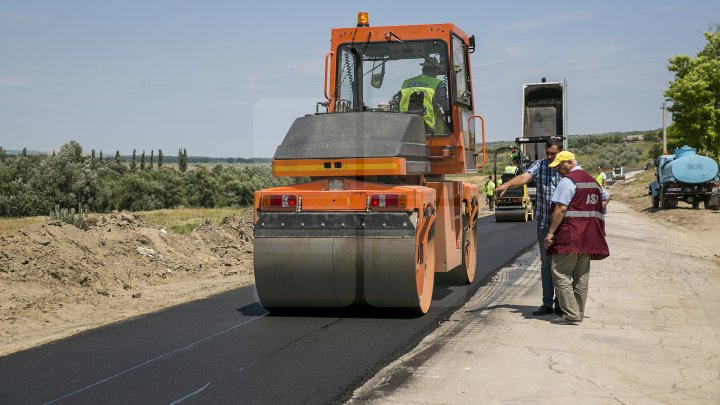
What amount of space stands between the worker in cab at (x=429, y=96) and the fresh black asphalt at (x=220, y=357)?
2.29 meters

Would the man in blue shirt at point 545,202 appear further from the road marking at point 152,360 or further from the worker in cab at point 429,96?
the road marking at point 152,360

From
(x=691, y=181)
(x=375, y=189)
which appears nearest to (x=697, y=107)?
(x=691, y=181)

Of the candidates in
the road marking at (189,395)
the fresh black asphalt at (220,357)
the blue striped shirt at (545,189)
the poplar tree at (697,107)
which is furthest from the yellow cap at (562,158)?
the poplar tree at (697,107)

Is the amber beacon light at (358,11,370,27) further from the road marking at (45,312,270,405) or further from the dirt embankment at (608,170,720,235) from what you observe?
the dirt embankment at (608,170,720,235)

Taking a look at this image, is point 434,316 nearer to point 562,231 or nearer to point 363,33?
point 562,231

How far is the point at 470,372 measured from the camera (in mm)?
6602

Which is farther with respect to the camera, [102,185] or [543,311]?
[102,185]

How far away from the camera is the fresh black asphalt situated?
20.0 ft

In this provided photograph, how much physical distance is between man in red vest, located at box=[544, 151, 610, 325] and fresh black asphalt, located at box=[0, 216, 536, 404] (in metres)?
1.36

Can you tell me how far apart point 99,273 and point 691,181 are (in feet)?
80.5

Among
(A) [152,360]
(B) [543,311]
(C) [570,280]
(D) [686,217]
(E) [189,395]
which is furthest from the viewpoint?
(D) [686,217]

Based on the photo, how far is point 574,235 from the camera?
8711 millimetres

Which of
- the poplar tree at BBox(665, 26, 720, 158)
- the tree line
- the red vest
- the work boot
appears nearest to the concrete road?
the work boot

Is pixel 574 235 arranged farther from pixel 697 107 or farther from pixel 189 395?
pixel 697 107
